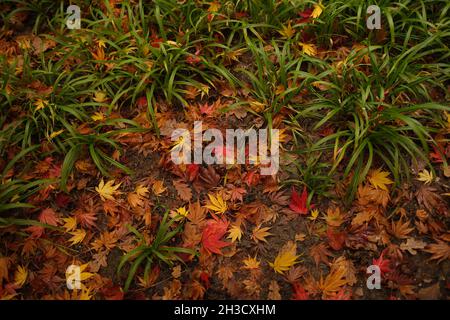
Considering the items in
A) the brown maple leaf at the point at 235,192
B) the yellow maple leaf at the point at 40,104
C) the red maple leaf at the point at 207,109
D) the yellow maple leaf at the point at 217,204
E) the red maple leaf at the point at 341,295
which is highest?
the yellow maple leaf at the point at 40,104

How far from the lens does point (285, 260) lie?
214 centimetres

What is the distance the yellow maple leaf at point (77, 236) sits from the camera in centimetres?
228

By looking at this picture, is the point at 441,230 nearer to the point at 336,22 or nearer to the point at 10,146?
the point at 336,22

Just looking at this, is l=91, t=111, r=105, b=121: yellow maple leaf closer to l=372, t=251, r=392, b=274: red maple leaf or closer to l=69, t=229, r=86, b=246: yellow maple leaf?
l=69, t=229, r=86, b=246: yellow maple leaf

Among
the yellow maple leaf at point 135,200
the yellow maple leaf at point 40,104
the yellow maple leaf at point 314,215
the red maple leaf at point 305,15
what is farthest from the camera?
the red maple leaf at point 305,15

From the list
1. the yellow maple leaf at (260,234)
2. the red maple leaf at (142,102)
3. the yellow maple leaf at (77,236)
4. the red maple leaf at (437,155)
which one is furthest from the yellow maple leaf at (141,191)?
the red maple leaf at (437,155)

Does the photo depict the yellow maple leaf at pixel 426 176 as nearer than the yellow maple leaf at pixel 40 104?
Yes

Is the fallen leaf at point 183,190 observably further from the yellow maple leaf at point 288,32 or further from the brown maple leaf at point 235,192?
the yellow maple leaf at point 288,32

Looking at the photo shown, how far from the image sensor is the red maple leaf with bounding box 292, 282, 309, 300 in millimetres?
2047

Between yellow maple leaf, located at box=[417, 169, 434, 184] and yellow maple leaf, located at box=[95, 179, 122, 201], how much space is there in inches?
77.2

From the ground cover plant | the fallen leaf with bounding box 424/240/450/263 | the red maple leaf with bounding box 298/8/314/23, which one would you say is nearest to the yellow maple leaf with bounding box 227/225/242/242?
the ground cover plant

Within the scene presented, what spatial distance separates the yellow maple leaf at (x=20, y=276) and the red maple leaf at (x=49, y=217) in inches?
11.9

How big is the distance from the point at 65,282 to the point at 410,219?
2.12m
